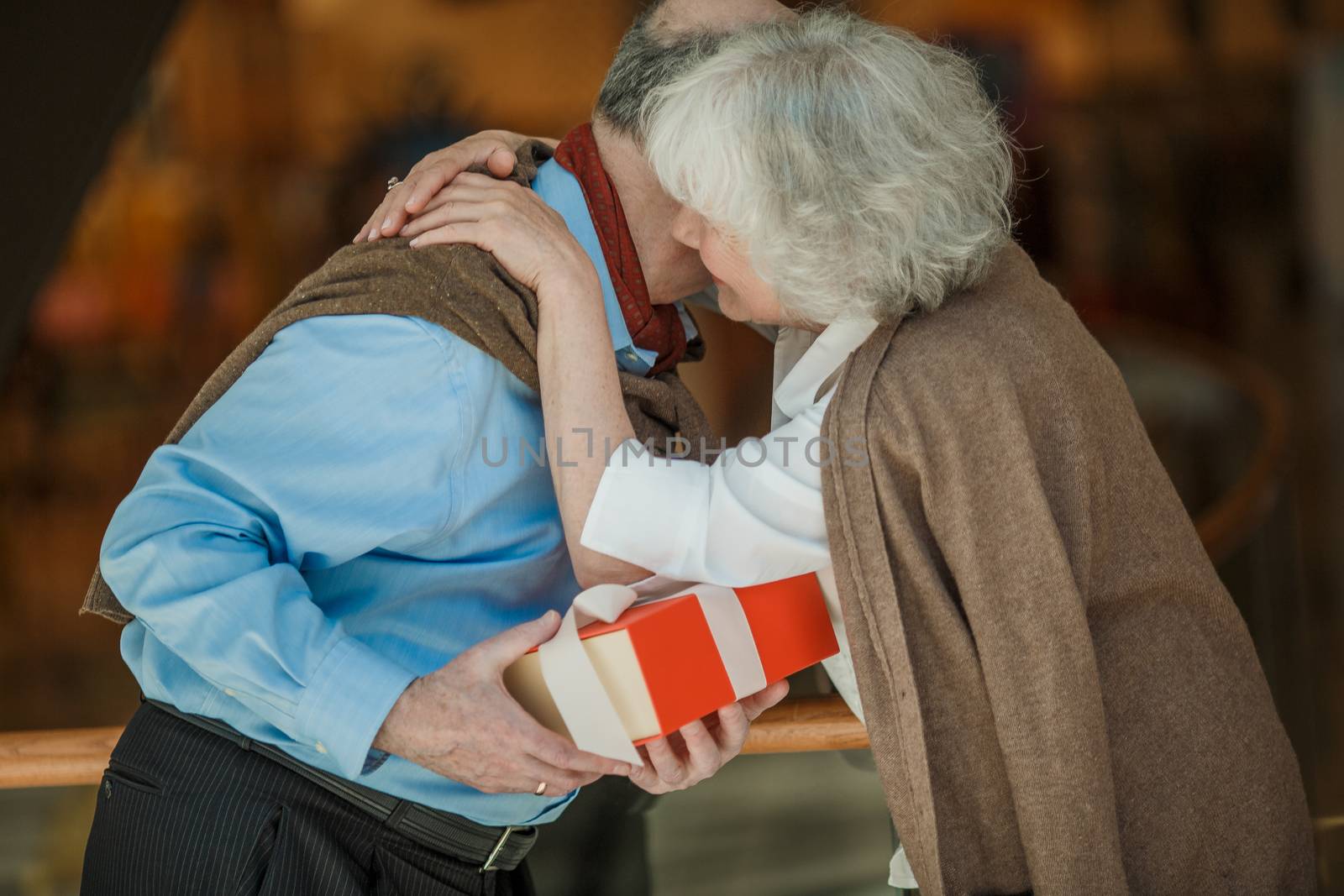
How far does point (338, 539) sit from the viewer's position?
1.13 meters

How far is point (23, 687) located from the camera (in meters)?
5.16

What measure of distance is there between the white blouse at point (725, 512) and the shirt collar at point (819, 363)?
0.08 m

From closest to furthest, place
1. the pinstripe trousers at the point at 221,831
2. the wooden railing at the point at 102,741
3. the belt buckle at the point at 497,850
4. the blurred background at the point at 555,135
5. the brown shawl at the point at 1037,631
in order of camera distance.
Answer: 1. the brown shawl at the point at 1037,631
2. the pinstripe trousers at the point at 221,831
3. the belt buckle at the point at 497,850
4. the wooden railing at the point at 102,741
5. the blurred background at the point at 555,135

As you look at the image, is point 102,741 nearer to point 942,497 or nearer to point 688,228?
point 688,228

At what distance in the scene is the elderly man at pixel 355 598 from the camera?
108 cm

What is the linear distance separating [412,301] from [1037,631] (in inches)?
25.6

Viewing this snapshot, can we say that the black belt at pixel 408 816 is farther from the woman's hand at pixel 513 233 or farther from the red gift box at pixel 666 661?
the woman's hand at pixel 513 233

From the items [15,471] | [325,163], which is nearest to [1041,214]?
[325,163]

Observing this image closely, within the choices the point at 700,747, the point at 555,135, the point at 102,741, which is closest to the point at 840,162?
the point at 700,747

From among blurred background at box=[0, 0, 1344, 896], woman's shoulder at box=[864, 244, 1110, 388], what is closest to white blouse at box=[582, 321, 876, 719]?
woman's shoulder at box=[864, 244, 1110, 388]

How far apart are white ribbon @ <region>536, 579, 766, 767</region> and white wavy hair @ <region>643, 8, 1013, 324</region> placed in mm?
311

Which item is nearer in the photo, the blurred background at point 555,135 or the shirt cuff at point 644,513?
the shirt cuff at point 644,513

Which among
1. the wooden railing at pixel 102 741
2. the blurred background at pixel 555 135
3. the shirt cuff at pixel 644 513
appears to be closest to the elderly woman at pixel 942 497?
the shirt cuff at pixel 644 513

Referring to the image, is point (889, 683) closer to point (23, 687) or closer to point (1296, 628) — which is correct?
point (1296, 628)
